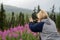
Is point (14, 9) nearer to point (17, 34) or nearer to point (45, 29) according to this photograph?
point (17, 34)

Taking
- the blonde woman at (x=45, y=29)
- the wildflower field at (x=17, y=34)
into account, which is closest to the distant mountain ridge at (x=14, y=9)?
the wildflower field at (x=17, y=34)

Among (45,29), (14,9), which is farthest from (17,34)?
(45,29)

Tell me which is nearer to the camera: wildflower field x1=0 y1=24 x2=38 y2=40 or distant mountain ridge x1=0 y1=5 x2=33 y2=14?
wildflower field x1=0 y1=24 x2=38 y2=40

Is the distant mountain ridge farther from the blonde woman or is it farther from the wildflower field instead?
the blonde woman

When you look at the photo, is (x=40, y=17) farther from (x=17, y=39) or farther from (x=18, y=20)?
(x=18, y=20)

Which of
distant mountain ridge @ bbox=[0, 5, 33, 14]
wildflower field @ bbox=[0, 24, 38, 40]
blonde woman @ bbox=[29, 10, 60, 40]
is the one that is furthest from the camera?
distant mountain ridge @ bbox=[0, 5, 33, 14]

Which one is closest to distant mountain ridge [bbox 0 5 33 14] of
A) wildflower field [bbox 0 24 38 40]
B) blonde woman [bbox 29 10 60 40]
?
wildflower field [bbox 0 24 38 40]

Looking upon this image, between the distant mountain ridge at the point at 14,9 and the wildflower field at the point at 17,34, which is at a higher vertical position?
the distant mountain ridge at the point at 14,9

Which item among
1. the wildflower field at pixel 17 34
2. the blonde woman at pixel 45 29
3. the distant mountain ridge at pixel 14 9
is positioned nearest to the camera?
the blonde woman at pixel 45 29

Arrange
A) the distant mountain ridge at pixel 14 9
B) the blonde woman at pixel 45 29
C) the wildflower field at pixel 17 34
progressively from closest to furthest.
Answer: the blonde woman at pixel 45 29 < the wildflower field at pixel 17 34 < the distant mountain ridge at pixel 14 9

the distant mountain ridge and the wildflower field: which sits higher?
the distant mountain ridge

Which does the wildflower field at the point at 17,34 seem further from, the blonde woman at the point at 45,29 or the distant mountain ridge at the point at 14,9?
the blonde woman at the point at 45,29

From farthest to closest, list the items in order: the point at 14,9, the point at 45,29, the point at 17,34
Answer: the point at 14,9, the point at 17,34, the point at 45,29

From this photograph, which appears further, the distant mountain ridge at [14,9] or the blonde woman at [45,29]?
the distant mountain ridge at [14,9]
